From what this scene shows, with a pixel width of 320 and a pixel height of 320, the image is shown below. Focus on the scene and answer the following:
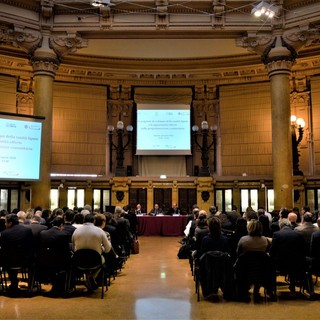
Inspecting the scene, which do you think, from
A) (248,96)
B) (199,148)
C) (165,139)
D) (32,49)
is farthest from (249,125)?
(32,49)

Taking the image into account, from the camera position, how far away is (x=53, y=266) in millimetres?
5812

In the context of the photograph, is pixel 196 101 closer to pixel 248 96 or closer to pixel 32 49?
pixel 248 96

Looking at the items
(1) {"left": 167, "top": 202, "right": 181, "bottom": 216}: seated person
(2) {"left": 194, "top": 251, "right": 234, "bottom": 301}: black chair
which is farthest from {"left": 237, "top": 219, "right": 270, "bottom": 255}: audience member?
(1) {"left": 167, "top": 202, "right": 181, "bottom": 216}: seated person

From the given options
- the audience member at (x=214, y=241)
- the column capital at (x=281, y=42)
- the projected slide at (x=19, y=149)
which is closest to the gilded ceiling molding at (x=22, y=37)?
the projected slide at (x=19, y=149)

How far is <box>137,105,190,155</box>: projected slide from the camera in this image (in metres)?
18.1

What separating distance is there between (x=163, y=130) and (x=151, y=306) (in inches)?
523

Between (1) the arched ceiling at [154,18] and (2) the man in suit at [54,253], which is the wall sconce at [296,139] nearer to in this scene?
(1) the arched ceiling at [154,18]

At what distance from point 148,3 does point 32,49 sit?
406cm

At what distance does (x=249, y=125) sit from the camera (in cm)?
1794

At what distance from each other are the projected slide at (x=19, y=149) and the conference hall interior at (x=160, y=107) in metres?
0.04

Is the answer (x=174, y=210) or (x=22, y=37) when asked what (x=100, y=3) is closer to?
(x=22, y=37)

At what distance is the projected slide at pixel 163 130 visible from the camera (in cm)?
1812

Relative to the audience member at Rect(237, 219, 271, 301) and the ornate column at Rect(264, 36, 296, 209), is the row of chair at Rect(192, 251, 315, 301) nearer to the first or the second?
the audience member at Rect(237, 219, 271, 301)

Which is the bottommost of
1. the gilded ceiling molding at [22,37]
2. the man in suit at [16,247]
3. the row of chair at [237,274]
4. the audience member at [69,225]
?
the row of chair at [237,274]
